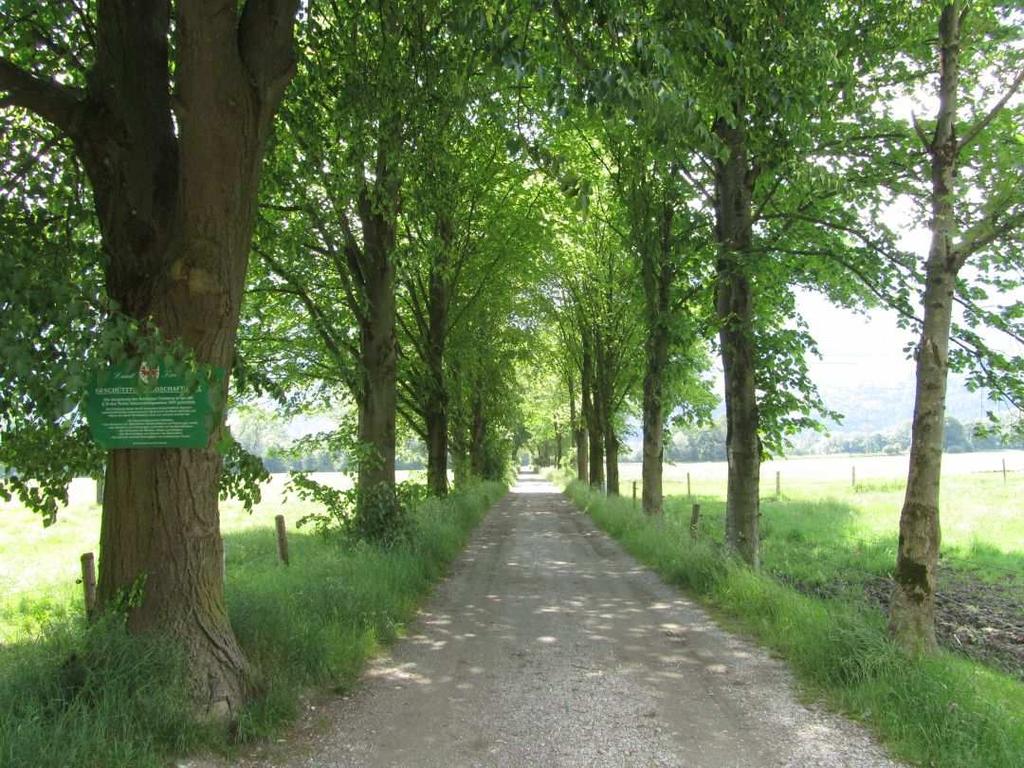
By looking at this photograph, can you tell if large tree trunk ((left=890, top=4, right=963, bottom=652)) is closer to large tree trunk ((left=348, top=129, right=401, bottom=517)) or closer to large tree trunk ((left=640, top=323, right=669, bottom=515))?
large tree trunk ((left=348, top=129, right=401, bottom=517))

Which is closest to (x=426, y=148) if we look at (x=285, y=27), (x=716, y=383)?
(x=285, y=27)

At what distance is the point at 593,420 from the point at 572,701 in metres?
26.1

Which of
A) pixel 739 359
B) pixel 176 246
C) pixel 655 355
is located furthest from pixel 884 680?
pixel 655 355

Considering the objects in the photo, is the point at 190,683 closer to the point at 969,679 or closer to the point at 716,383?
the point at 969,679

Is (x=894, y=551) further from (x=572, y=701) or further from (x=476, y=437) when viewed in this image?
(x=476, y=437)

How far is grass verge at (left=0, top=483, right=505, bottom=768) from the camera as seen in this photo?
12.3ft

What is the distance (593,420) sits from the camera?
1242 inches

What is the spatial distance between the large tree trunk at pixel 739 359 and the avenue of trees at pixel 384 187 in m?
0.05

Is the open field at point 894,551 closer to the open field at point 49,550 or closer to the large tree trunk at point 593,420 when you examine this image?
the large tree trunk at point 593,420

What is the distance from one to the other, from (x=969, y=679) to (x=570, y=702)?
2.88 metres

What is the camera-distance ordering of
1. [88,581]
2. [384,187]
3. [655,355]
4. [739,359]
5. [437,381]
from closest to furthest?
1. [88,581]
2. [384,187]
3. [739,359]
4. [655,355]
5. [437,381]

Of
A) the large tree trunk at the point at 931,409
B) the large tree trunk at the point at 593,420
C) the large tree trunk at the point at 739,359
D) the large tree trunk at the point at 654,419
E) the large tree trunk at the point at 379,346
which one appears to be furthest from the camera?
the large tree trunk at the point at 593,420

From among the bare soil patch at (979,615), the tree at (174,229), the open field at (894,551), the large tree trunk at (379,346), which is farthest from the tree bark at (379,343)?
the bare soil patch at (979,615)

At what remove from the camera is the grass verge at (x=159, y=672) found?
374 cm
